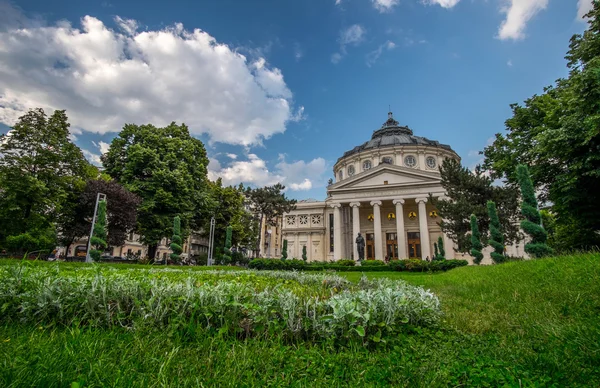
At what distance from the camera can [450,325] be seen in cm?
358

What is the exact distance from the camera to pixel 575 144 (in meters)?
11.3

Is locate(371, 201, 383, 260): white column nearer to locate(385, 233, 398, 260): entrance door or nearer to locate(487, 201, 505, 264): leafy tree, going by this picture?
locate(385, 233, 398, 260): entrance door

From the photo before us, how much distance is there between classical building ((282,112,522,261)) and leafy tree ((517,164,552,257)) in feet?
59.2

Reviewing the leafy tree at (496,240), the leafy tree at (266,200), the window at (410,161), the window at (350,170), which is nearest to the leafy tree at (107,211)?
the leafy tree at (266,200)

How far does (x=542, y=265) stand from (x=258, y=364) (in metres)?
7.99

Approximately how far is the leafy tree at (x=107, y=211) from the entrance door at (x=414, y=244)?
3182cm

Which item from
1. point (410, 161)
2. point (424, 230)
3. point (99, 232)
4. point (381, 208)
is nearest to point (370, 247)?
point (381, 208)

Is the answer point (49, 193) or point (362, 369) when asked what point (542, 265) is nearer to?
point (362, 369)

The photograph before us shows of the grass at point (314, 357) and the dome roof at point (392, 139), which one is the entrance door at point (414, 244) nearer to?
the dome roof at point (392, 139)

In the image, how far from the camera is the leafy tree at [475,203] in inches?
879

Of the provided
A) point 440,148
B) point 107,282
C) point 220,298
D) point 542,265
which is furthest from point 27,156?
point 440,148

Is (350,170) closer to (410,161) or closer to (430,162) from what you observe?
(410,161)

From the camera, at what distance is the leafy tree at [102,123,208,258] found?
81.3 feet

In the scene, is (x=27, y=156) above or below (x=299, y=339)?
above
